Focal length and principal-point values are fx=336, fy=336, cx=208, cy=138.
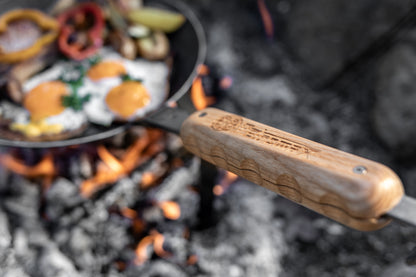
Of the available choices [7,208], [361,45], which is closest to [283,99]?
[361,45]

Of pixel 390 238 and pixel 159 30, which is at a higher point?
pixel 159 30

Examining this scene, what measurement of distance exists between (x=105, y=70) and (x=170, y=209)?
86cm

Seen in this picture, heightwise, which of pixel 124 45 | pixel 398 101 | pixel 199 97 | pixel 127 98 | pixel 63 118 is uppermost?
pixel 124 45

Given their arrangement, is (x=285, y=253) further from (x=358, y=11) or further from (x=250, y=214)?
(x=358, y=11)

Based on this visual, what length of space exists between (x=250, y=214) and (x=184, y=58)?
1.01 metres

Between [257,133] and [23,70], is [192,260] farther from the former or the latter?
[23,70]

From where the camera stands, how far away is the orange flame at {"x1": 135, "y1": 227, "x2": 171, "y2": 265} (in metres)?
→ 1.68

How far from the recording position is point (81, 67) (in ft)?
6.47

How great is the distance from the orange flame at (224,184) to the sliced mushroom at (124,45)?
3.00ft

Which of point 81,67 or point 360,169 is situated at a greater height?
point 360,169

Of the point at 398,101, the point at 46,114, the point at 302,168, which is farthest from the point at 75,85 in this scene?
the point at 398,101

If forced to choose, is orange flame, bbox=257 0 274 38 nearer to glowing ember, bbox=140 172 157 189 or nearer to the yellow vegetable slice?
the yellow vegetable slice

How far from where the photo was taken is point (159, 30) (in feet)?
6.97

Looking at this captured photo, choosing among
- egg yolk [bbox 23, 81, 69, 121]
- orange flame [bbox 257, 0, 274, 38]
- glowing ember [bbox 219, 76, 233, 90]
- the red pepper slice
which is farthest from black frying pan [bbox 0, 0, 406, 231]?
orange flame [bbox 257, 0, 274, 38]
